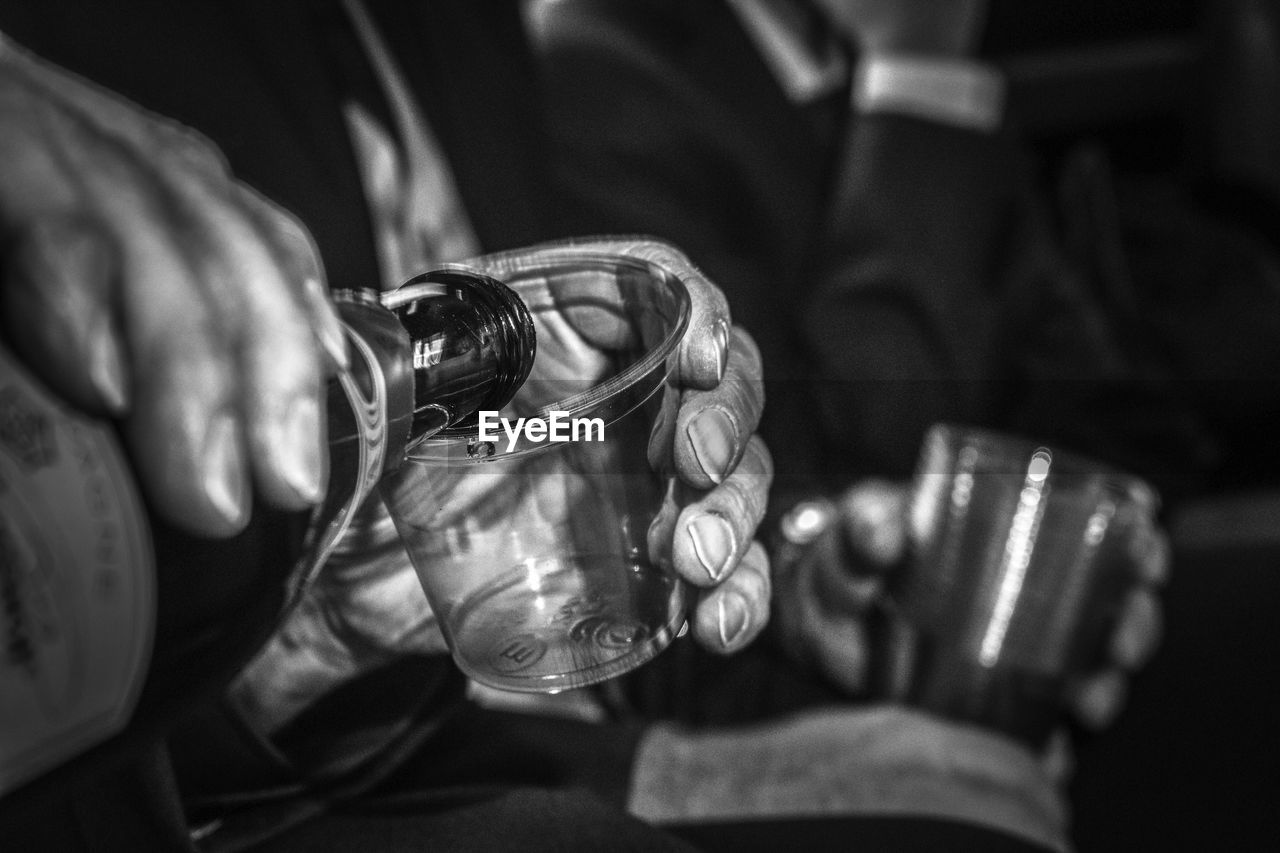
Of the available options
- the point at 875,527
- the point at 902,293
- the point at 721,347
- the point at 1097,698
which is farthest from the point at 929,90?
the point at 721,347

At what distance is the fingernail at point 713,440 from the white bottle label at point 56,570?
0.16 m

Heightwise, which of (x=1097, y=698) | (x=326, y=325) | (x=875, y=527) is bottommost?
(x=1097, y=698)

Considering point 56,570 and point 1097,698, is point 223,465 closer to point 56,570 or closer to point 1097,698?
point 56,570

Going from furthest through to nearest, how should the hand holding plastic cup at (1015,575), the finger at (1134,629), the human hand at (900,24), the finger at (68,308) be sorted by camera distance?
the human hand at (900,24) < the finger at (1134,629) < the hand holding plastic cup at (1015,575) < the finger at (68,308)

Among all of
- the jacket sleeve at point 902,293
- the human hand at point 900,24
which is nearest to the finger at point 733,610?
the jacket sleeve at point 902,293

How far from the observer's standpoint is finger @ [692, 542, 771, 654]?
0.34 m

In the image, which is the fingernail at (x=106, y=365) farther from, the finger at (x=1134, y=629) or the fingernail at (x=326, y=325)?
the finger at (x=1134, y=629)

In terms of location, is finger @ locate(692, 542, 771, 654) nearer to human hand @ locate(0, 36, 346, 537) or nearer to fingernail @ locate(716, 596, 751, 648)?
fingernail @ locate(716, 596, 751, 648)

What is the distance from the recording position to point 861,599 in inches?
37.0

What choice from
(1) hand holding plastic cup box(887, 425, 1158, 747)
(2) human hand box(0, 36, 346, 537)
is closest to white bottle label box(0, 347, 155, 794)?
(2) human hand box(0, 36, 346, 537)

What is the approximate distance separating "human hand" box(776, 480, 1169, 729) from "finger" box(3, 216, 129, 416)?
761 millimetres

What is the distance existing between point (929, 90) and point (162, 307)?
1.13m

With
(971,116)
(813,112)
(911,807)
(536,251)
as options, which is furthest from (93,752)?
(971,116)

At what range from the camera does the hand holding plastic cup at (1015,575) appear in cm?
65
